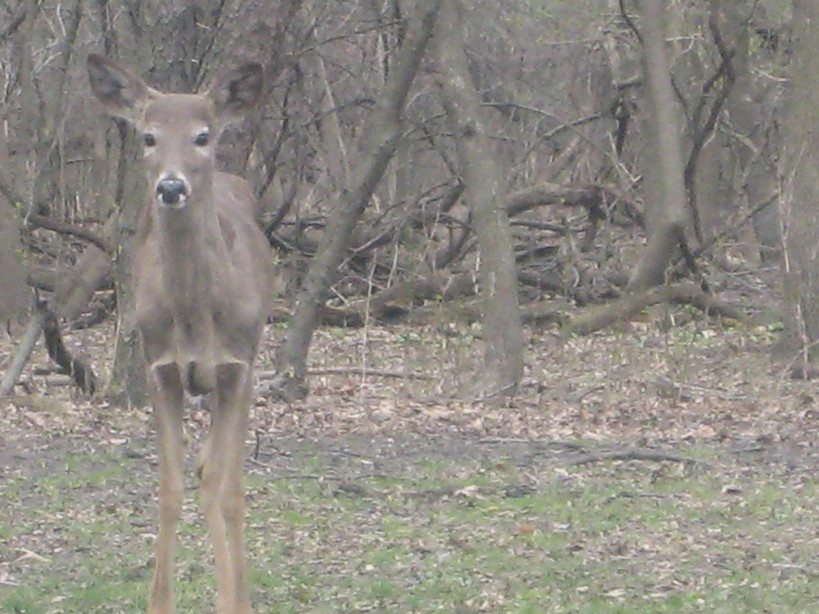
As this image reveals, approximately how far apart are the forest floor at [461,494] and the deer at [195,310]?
0.37m

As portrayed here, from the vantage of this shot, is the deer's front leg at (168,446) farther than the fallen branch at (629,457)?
No

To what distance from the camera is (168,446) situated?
7289 millimetres

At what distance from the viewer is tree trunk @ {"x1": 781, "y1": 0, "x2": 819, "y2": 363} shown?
47.3ft

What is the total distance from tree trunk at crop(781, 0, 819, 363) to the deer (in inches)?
306

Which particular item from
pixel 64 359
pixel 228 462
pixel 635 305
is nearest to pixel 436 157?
pixel 635 305

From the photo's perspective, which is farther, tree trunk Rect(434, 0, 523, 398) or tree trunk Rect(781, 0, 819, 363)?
tree trunk Rect(781, 0, 819, 363)

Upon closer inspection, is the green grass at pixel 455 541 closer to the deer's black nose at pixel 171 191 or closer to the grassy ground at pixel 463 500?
the grassy ground at pixel 463 500

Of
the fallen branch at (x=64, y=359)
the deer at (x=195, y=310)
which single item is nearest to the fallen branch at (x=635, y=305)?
the fallen branch at (x=64, y=359)

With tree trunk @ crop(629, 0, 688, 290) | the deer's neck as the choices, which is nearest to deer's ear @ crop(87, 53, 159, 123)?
the deer's neck

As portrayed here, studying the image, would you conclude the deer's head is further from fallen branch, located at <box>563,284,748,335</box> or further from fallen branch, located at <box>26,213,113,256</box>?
fallen branch, located at <box>563,284,748,335</box>

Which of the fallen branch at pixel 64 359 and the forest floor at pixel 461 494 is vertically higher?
the fallen branch at pixel 64 359

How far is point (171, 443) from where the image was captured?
24.0 ft

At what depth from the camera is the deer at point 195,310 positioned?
274 inches

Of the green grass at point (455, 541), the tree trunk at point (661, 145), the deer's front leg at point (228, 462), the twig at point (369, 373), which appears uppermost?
the tree trunk at point (661, 145)
